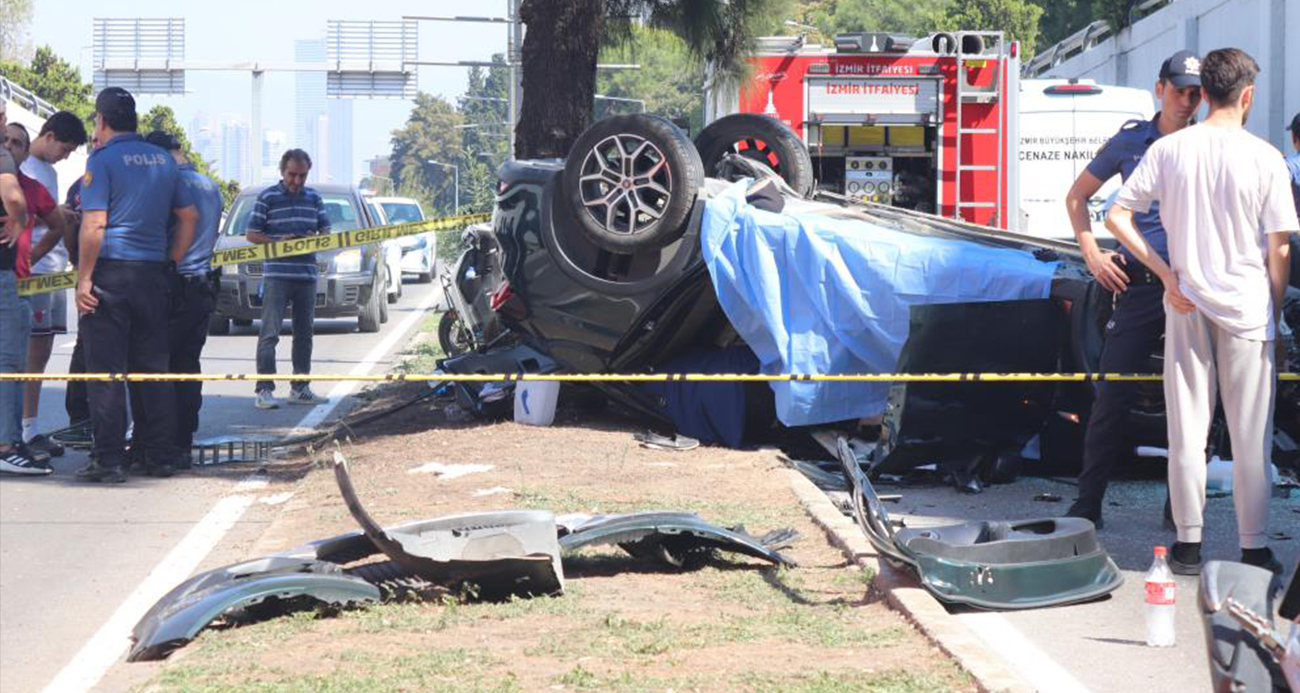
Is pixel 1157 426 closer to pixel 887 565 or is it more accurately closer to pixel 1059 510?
pixel 1059 510

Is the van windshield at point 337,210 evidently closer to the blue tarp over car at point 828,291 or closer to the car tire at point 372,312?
the car tire at point 372,312

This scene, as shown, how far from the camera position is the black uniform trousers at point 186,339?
1066cm

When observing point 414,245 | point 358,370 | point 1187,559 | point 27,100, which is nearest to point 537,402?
point 1187,559

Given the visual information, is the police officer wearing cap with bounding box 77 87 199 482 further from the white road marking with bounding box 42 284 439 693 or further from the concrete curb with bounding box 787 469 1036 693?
the concrete curb with bounding box 787 469 1036 693

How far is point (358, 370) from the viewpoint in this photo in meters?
16.7

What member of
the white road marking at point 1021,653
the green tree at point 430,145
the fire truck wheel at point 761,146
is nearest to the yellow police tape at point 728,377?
the white road marking at point 1021,653

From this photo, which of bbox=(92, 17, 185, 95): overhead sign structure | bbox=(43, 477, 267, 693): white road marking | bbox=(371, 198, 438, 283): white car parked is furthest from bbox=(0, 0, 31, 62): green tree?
bbox=(43, 477, 267, 693): white road marking

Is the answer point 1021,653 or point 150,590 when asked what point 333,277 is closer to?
point 150,590

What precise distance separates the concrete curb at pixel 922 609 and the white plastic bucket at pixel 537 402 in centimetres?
275

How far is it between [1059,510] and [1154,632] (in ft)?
9.57

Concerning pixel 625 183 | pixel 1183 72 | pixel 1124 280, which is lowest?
pixel 1124 280

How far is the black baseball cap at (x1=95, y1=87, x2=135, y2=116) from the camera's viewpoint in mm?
10148

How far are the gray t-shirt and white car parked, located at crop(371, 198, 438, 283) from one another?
2435cm

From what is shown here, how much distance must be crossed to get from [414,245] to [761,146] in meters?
19.3
